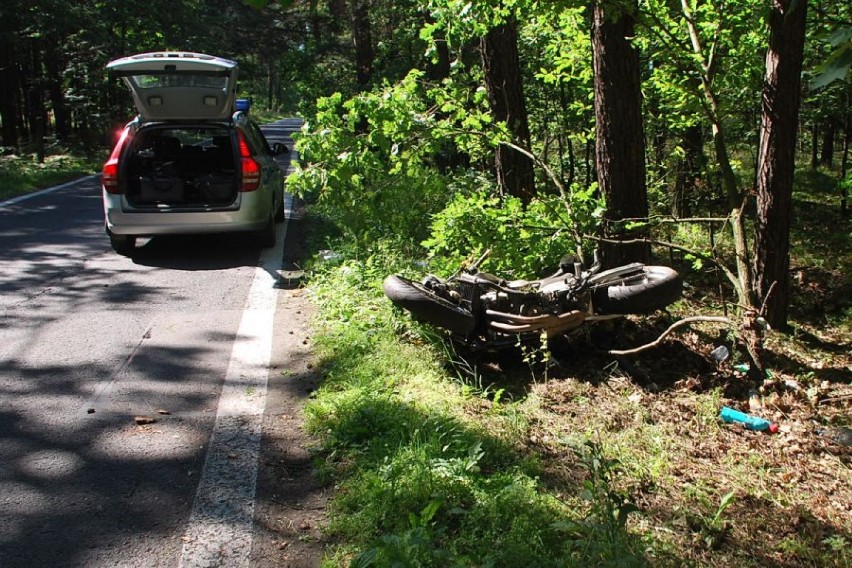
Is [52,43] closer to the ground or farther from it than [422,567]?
farther from it

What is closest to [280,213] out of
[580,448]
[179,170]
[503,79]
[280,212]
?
[280,212]

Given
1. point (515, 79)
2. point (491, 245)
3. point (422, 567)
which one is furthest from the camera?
point (515, 79)

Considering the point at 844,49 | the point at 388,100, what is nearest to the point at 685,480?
the point at 844,49

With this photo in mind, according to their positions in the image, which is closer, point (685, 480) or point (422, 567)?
point (422, 567)

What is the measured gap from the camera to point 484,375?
5586 mm

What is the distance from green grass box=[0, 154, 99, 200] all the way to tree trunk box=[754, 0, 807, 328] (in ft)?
47.1

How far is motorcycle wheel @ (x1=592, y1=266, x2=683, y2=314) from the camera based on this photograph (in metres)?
5.53

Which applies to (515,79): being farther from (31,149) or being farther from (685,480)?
(31,149)

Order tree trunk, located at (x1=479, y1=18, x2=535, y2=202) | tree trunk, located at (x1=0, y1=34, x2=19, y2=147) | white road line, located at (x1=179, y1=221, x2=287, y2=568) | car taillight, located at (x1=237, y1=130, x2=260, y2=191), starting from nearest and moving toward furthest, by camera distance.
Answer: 1. white road line, located at (x1=179, y1=221, x2=287, y2=568)
2. tree trunk, located at (x1=479, y1=18, x2=535, y2=202)
3. car taillight, located at (x1=237, y1=130, x2=260, y2=191)
4. tree trunk, located at (x1=0, y1=34, x2=19, y2=147)

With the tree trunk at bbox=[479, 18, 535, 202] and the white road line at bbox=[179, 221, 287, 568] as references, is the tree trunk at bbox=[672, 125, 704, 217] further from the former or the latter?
the white road line at bbox=[179, 221, 287, 568]

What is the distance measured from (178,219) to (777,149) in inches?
267

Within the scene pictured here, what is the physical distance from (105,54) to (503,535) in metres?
27.7

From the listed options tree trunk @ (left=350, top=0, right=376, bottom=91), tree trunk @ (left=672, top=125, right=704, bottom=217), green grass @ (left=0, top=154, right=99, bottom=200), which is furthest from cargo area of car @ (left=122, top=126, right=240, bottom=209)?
tree trunk @ (left=350, top=0, right=376, bottom=91)

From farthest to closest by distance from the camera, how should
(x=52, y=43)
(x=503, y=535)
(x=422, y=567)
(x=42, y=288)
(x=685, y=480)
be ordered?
(x=52, y=43)
(x=42, y=288)
(x=685, y=480)
(x=503, y=535)
(x=422, y=567)
